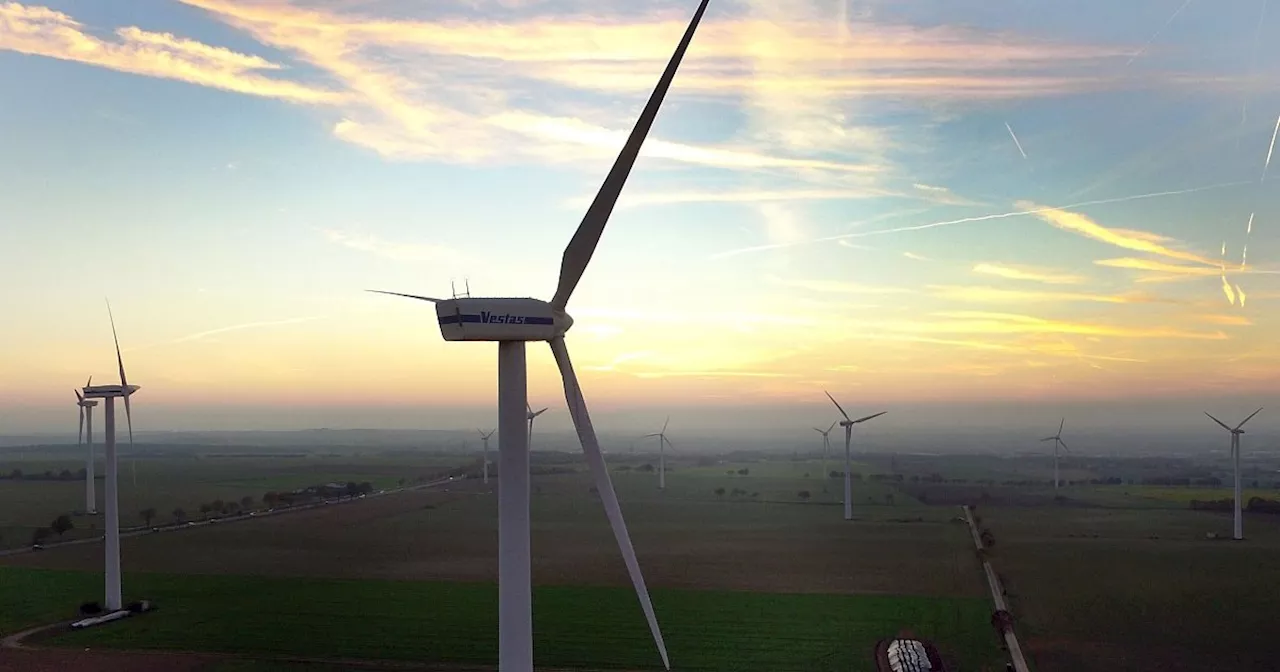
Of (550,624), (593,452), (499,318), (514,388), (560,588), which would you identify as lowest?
(560,588)

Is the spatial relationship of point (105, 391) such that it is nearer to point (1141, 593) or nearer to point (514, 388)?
point (514, 388)

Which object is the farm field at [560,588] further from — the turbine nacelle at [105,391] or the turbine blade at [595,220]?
the turbine blade at [595,220]

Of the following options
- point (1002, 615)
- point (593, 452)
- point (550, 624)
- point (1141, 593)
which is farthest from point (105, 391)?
point (1141, 593)

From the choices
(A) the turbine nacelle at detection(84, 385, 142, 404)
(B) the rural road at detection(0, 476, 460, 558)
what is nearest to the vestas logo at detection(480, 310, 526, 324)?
(A) the turbine nacelle at detection(84, 385, 142, 404)

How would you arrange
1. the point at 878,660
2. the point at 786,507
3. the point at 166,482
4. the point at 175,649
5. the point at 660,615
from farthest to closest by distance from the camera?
the point at 166,482, the point at 786,507, the point at 660,615, the point at 175,649, the point at 878,660

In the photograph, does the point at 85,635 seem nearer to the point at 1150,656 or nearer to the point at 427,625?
the point at 427,625

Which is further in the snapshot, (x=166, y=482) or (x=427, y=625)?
(x=166, y=482)

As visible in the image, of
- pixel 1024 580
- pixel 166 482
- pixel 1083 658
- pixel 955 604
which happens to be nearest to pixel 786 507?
pixel 1024 580
